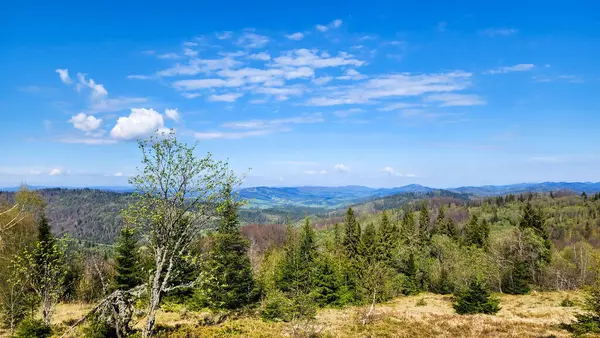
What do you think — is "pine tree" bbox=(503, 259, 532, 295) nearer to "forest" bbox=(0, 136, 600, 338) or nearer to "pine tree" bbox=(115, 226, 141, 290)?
"forest" bbox=(0, 136, 600, 338)

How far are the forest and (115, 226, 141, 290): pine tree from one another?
12 centimetres

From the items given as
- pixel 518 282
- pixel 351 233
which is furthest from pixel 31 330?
pixel 351 233

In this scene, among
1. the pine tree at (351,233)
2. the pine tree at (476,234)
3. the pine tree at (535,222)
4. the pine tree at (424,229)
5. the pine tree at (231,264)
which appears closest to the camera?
the pine tree at (231,264)

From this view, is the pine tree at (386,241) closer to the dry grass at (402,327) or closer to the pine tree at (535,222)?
the pine tree at (535,222)

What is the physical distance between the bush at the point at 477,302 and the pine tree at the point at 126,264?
3536 cm

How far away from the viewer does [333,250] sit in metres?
85.9

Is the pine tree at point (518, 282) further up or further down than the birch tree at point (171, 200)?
further down

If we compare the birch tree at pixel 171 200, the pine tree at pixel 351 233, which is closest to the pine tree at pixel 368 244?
the pine tree at pixel 351 233

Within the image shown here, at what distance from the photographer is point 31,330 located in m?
18.7

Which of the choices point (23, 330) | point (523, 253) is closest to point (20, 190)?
point (23, 330)

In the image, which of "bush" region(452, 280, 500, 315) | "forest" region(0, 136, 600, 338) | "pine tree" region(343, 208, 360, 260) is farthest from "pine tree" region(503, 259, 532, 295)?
"pine tree" region(343, 208, 360, 260)

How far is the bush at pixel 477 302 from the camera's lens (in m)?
35.6

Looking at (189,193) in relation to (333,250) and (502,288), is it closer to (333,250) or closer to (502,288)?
(502,288)

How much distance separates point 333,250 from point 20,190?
210 feet
